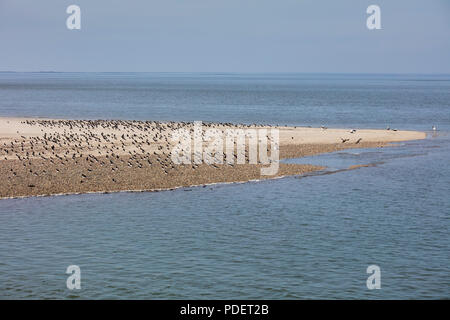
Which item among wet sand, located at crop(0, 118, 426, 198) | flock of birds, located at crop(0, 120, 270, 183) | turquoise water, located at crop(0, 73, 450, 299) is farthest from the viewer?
flock of birds, located at crop(0, 120, 270, 183)

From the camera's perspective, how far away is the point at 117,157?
1906 inches

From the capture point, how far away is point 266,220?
31.8 m

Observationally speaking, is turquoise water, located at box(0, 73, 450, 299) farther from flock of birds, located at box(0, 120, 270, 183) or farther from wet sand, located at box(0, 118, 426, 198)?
flock of birds, located at box(0, 120, 270, 183)

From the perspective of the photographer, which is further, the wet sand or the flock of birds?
the flock of birds

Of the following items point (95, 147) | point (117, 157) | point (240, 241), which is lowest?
point (240, 241)

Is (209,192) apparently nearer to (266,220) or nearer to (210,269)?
(266,220)

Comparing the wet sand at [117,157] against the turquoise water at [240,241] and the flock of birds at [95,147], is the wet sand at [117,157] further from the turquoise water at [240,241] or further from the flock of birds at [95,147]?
the turquoise water at [240,241]

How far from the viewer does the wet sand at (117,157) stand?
3909 centimetres

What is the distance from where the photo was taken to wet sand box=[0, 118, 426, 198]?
128ft

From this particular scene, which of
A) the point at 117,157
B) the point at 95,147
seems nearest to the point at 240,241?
the point at 117,157

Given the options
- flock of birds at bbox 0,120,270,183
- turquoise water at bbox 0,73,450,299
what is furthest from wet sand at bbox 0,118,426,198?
turquoise water at bbox 0,73,450,299

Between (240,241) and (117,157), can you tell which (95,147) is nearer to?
(117,157)
